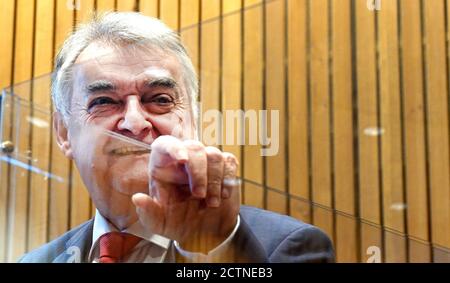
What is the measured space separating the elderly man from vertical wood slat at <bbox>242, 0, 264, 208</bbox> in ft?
0.10

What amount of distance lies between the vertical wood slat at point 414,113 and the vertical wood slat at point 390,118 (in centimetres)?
2

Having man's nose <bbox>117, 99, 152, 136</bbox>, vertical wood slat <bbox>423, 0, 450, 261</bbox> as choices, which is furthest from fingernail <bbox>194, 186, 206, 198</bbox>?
vertical wood slat <bbox>423, 0, 450, 261</bbox>

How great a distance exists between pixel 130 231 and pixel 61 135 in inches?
7.3

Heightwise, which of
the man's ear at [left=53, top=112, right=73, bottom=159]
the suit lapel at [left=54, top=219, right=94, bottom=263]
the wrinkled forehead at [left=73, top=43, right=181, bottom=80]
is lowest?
the suit lapel at [left=54, top=219, right=94, bottom=263]

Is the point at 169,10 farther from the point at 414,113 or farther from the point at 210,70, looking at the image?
the point at 414,113

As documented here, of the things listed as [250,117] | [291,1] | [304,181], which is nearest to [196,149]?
[250,117]

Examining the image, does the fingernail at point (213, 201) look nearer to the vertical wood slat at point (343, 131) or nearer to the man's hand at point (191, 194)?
the man's hand at point (191, 194)

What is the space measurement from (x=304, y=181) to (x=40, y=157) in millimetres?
404

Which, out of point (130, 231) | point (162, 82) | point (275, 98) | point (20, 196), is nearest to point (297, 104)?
point (275, 98)

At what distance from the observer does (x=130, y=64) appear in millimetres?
879

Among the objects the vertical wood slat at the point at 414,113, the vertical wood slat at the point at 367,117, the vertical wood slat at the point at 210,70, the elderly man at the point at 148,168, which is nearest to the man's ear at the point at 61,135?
the elderly man at the point at 148,168

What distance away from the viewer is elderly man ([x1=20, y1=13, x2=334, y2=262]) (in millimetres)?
767

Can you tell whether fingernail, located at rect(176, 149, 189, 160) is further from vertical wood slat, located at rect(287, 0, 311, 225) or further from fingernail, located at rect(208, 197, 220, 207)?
vertical wood slat, located at rect(287, 0, 311, 225)
